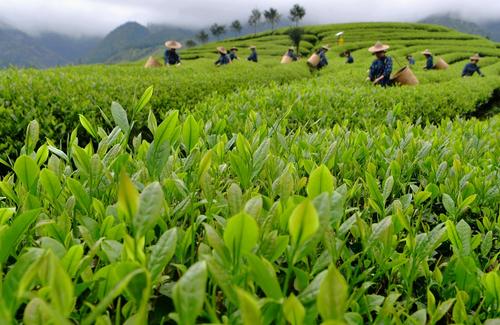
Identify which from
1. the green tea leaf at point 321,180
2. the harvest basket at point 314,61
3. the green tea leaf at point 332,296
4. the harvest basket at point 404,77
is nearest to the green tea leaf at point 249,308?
the green tea leaf at point 332,296

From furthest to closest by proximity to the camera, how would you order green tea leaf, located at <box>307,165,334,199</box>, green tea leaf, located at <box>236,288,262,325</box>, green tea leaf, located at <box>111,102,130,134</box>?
green tea leaf, located at <box>111,102,130,134</box>, green tea leaf, located at <box>307,165,334,199</box>, green tea leaf, located at <box>236,288,262,325</box>

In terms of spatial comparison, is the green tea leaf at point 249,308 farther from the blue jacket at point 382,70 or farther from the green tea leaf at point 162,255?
the blue jacket at point 382,70

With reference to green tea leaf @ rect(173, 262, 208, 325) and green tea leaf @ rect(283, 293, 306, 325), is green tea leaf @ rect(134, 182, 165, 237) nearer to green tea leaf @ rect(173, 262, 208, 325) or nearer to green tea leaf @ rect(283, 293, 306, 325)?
green tea leaf @ rect(173, 262, 208, 325)

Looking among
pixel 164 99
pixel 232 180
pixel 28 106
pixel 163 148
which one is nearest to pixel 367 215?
pixel 232 180

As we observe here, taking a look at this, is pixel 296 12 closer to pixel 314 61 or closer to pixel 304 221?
pixel 314 61

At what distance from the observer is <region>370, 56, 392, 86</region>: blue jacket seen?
11.1 m

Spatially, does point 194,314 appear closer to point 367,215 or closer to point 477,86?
point 367,215

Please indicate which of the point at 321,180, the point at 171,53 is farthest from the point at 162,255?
the point at 171,53

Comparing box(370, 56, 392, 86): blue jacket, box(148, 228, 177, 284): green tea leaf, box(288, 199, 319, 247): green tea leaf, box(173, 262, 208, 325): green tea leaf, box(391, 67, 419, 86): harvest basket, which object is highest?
box(288, 199, 319, 247): green tea leaf

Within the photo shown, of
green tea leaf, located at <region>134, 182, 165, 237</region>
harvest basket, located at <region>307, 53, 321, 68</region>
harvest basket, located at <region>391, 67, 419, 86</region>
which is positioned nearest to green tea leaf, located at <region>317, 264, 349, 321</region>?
green tea leaf, located at <region>134, 182, 165, 237</region>

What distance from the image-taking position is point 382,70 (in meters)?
11.3

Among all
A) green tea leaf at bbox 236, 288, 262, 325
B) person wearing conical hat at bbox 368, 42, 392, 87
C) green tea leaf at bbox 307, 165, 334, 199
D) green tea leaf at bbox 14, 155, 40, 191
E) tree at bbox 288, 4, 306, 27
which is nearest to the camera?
green tea leaf at bbox 236, 288, 262, 325

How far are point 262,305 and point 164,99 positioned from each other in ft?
21.9

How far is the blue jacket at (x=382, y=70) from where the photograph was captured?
11.1m
